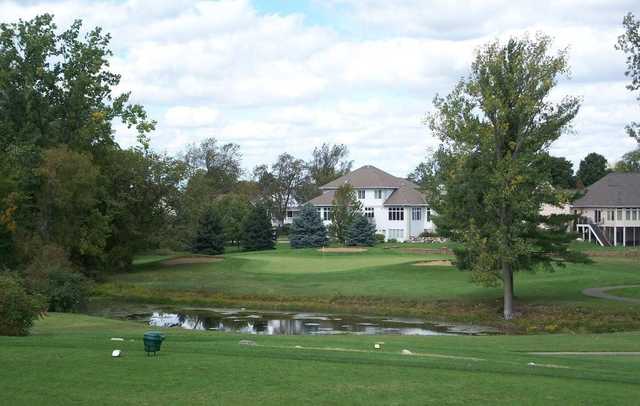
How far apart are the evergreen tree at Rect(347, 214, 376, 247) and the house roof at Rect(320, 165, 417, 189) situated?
17418mm

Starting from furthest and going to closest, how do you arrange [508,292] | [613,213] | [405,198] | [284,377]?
[405,198]
[613,213]
[508,292]
[284,377]

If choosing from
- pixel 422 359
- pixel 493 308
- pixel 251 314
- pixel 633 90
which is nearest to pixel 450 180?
pixel 493 308

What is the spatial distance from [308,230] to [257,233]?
17.5 feet

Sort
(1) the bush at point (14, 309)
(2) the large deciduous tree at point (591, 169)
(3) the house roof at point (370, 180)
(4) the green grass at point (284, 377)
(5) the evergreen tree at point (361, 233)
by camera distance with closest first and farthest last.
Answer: (4) the green grass at point (284, 377) → (1) the bush at point (14, 309) → (5) the evergreen tree at point (361, 233) → (3) the house roof at point (370, 180) → (2) the large deciduous tree at point (591, 169)

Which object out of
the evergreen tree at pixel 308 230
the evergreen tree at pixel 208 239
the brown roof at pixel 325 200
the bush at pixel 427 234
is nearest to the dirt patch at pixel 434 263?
the evergreen tree at pixel 208 239

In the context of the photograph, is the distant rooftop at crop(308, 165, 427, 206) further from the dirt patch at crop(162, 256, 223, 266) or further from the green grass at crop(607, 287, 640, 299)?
the green grass at crop(607, 287, 640, 299)

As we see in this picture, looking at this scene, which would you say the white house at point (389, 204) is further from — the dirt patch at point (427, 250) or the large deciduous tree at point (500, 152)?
the large deciduous tree at point (500, 152)

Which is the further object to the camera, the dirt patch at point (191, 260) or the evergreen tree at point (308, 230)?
the evergreen tree at point (308, 230)

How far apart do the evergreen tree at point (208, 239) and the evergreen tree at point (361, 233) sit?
13.4 metres

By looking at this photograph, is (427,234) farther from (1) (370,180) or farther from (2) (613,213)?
(2) (613,213)

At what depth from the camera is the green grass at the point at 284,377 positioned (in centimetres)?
1206

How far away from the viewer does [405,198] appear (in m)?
95.5

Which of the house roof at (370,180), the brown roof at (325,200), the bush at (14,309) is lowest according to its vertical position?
the bush at (14,309)

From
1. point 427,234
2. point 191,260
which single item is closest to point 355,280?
point 191,260
